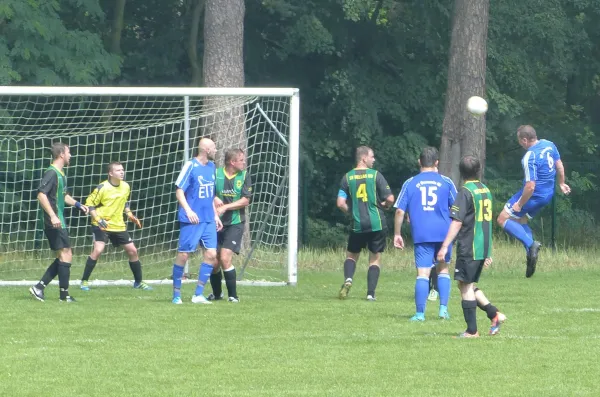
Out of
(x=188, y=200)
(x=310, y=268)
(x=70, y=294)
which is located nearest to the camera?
(x=188, y=200)

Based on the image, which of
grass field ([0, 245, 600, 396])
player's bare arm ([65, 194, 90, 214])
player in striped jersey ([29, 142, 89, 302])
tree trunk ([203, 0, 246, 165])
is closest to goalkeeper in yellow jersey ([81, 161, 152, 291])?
player's bare arm ([65, 194, 90, 214])

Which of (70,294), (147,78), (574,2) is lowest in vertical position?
(70,294)

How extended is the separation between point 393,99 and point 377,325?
18.0 m

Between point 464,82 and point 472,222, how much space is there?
529 inches

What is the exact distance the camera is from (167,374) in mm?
9078

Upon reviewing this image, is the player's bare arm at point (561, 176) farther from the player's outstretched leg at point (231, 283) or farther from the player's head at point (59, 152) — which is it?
the player's head at point (59, 152)

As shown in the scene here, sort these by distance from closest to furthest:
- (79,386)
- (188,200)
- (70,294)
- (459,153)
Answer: (79,386) → (188,200) → (70,294) → (459,153)

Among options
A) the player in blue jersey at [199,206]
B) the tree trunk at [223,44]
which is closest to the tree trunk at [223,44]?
the tree trunk at [223,44]

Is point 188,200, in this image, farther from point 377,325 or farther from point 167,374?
point 167,374

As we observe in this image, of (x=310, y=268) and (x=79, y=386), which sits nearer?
(x=79, y=386)

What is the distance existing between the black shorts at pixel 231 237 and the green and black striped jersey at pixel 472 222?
395 centimetres

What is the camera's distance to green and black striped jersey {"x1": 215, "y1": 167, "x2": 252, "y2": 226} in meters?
14.3

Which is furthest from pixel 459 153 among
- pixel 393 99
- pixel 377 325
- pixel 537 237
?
pixel 377 325

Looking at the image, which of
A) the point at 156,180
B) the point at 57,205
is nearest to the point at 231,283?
the point at 57,205
